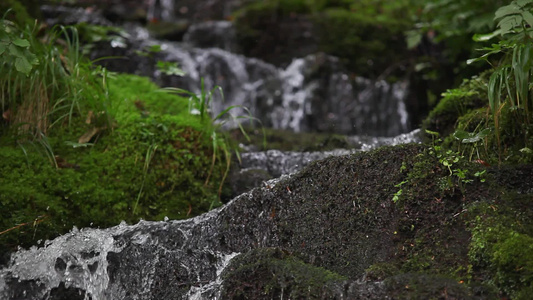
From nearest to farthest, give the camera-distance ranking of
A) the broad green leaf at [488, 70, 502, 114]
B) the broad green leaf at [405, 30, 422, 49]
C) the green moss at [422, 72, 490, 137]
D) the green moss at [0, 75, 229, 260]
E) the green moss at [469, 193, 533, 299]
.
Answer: the green moss at [469, 193, 533, 299]
the broad green leaf at [488, 70, 502, 114]
the green moss at [0, 75, 229, 260]
the green moss at [422, 72, 490, 137]
the broad green leaf at [405, 30, 422, 49]

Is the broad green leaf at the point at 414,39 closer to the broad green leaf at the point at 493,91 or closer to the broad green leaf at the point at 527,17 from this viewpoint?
the broad green leaf at the point at 493,91

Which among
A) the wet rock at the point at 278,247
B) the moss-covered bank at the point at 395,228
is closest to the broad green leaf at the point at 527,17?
the moss-covered bank at the point at 395,228

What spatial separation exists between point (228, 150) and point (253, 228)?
4.71ft

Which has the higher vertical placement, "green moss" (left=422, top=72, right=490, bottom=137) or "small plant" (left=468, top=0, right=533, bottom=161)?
"small plant" (left=468, top=0, right=533, bottom=161)

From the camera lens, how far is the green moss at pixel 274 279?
207cm

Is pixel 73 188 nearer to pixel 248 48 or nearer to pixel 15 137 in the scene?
Result: pixel 15 137

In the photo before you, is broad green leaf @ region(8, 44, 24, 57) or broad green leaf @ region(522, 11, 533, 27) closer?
broad green leaf @ region(522, 11, 533, 27)

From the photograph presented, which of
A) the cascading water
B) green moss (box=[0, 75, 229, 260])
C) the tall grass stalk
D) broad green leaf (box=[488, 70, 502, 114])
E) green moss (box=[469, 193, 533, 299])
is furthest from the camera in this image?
the cascading water

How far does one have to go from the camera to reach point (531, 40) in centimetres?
247

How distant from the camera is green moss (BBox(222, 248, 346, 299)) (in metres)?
2.07

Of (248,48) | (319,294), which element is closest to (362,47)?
(248,48)

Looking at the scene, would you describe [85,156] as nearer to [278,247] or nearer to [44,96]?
[44,96]

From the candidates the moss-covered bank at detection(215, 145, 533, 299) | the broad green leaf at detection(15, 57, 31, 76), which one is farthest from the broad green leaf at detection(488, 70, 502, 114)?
the broad green leaf at detection(15, 57, 31, 76)

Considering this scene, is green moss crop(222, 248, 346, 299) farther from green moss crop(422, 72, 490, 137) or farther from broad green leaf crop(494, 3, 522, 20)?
green moss crop(422, 72, 490, 137)
